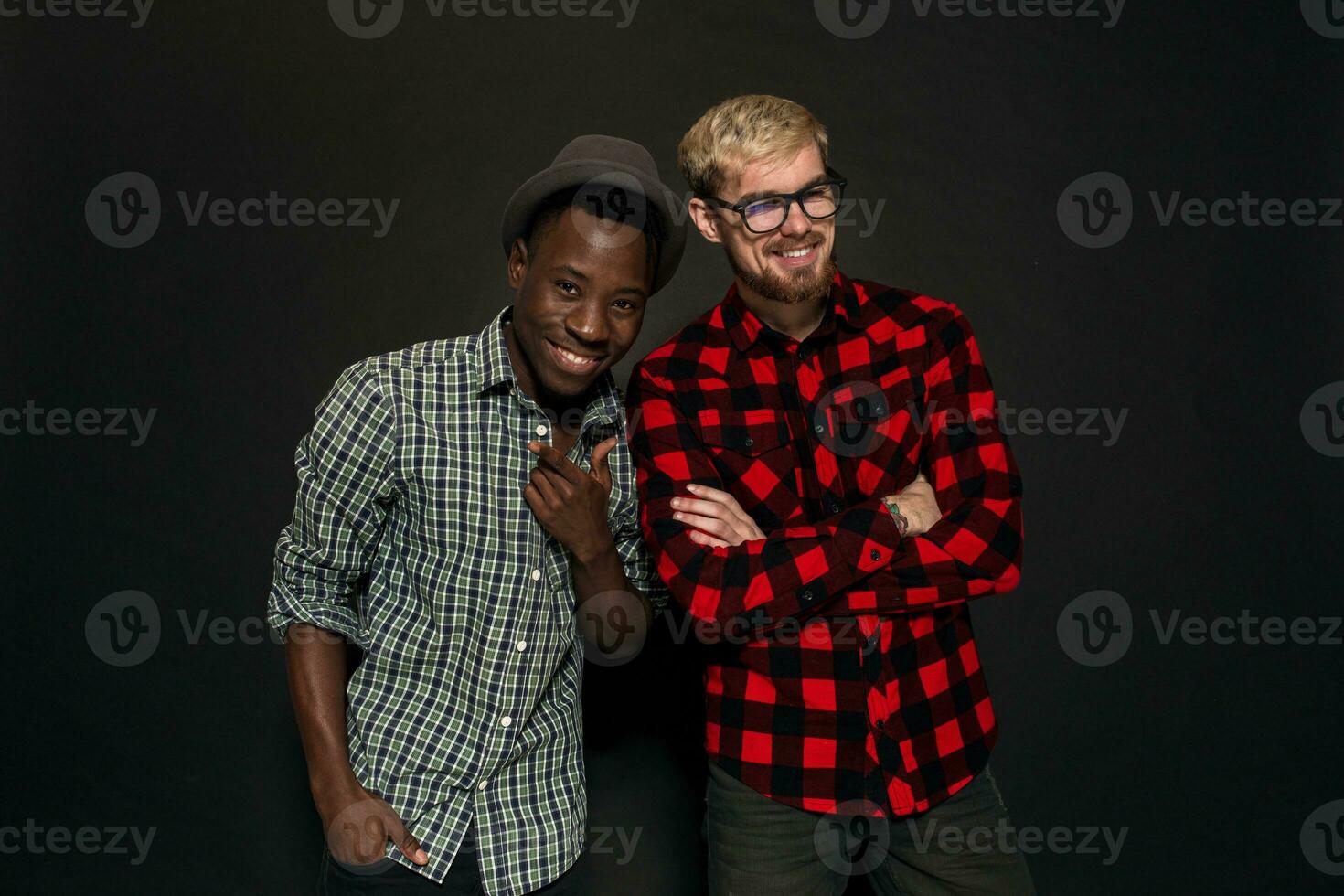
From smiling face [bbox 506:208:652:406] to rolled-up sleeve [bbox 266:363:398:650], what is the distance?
0.85 ft

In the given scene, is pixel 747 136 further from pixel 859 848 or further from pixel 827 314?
pixel 859 848

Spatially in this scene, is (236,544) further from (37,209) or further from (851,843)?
(851,843)

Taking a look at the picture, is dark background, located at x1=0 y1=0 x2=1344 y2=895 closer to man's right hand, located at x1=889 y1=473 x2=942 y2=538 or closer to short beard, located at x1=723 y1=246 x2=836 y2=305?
short beard, located at x1=723 y1=246 x2=836 y2=305

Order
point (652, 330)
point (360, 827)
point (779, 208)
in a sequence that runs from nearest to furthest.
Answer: point (360, 827)
point (779, 208)
point (652, 330)

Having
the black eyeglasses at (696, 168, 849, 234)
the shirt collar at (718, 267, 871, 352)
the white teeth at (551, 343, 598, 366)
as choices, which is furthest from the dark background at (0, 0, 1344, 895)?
the white teeth at (551, 343, 598, 366)

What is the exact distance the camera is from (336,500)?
1570 mm

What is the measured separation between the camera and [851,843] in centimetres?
168

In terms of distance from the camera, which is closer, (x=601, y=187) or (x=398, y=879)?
(x=398, y=879)

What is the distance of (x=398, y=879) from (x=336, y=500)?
1.87ft

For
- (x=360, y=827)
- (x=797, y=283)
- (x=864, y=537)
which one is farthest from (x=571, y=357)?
(x=360, y=827)

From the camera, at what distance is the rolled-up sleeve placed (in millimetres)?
1568

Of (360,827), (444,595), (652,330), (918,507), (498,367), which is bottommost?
(360,827)

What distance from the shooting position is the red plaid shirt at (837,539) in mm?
1617

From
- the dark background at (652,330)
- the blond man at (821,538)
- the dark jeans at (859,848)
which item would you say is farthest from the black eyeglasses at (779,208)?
the dark jeans at (859,848)
